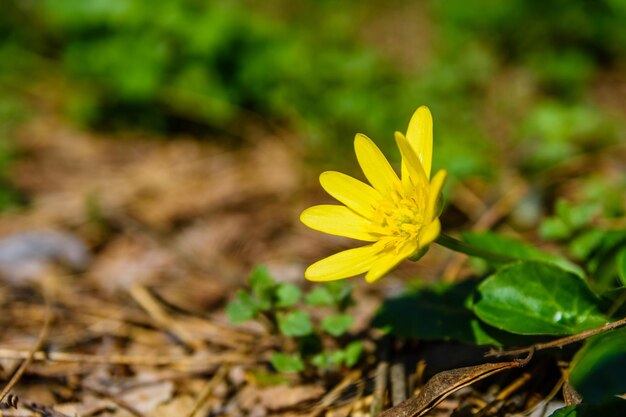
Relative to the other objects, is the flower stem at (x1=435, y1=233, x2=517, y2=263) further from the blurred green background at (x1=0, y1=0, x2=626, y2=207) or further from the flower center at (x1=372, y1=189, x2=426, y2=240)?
the blurred green background at (x1=0, y1=0, x2=626, y2=207)

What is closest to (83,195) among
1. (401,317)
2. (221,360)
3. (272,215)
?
(272,215)

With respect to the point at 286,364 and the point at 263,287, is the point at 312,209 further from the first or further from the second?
the point at 286,364

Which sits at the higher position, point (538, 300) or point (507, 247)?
point (507, 247)

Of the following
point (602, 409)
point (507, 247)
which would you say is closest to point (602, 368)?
point (602, 409)

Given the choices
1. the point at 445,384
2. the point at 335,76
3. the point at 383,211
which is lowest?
the point at 445,384

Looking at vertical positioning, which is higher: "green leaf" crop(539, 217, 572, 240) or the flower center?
"green leaf" crop(539, 217, 572, 240)

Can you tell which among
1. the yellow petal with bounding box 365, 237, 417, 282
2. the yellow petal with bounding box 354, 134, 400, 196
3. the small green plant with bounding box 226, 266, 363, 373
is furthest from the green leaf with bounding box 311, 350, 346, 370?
the yellow petal with bounding box 354, 134, 400, 196
